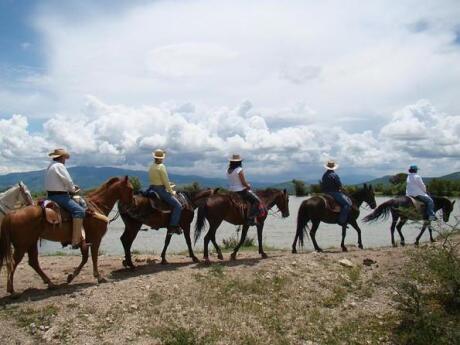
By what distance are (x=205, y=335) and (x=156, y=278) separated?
9.25 ft

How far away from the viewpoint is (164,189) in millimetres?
13398

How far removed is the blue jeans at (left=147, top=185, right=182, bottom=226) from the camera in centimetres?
1333

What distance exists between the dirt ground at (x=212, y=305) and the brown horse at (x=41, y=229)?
807 mm

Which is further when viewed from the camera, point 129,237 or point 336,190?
point 336,190

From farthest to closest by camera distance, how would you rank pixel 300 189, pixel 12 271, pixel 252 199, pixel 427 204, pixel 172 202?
pixel 300 189 < pixel 427 204 < pixel 252 199 < pixel 172 202 < pixel 12 271

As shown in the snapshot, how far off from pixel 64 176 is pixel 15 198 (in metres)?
1.85

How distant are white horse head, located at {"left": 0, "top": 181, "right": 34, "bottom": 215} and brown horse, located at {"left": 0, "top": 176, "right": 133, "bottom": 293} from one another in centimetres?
124

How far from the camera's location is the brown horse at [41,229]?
33.5 ft

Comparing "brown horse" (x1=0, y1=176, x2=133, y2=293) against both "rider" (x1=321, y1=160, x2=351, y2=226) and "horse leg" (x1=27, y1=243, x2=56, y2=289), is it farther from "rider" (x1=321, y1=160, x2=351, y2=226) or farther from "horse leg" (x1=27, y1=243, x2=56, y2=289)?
"rider" (x1=321, y1=160, x2=351, y2=226)

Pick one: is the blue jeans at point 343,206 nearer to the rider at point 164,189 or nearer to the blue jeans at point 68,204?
the rider at point 164,189

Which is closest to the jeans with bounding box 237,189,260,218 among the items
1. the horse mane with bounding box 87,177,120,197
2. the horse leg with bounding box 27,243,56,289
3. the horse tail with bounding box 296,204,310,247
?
the horse tail with bounding box 296,204,310,247

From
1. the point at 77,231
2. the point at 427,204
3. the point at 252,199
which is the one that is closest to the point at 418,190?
the point at 427,204

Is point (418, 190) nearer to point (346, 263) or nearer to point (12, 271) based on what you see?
point (346, 263)

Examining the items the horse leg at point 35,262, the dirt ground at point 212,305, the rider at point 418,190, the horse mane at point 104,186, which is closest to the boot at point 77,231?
the horse leg at point 35,262
